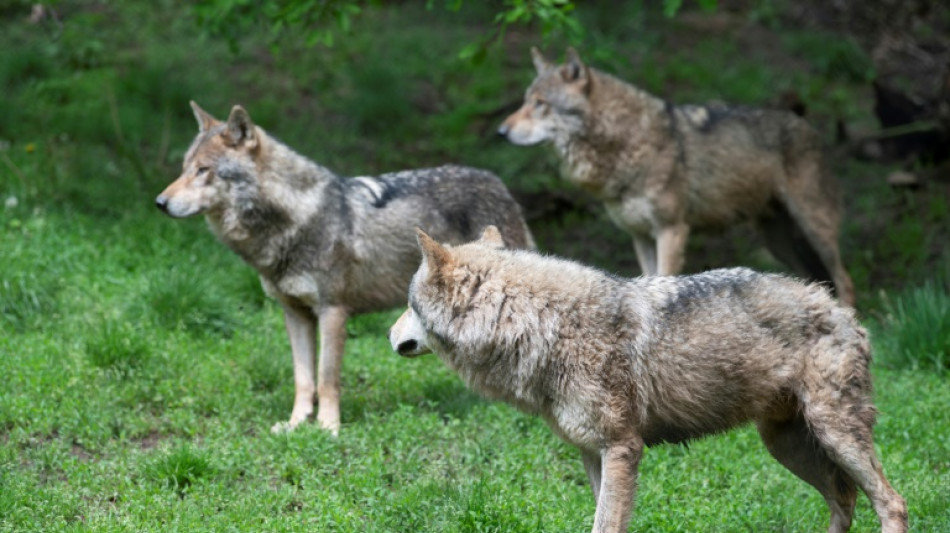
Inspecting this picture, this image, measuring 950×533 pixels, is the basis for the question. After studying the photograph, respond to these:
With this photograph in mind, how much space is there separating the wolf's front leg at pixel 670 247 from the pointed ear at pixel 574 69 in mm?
1492

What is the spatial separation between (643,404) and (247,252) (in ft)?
10.5

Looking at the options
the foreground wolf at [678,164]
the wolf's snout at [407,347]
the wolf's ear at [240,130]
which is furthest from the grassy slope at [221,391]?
the wolf's ear at [240,130]

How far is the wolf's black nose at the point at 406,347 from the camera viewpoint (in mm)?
4938

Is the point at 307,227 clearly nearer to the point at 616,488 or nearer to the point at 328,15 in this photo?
the point at 328,15

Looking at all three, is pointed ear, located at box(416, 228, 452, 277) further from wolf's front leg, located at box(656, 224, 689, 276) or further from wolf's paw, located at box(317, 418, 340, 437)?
wolf's front leg, located at box(656, 224, 689, 276)

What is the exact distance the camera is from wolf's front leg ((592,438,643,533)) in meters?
4.67

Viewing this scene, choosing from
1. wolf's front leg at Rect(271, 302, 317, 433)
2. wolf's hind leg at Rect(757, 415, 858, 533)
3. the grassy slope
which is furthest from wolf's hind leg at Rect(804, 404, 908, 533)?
wolf's front leg at Rect(271, 302, 317, 433)

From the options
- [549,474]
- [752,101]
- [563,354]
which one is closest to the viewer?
[563,354]

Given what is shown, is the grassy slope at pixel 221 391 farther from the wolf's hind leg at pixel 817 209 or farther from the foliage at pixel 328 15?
the foliage at pixel 328 15

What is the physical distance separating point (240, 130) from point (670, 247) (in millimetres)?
3968

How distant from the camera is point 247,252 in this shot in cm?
701

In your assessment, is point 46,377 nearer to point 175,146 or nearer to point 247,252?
point 247,252

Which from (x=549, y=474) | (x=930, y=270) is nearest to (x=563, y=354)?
(x=549, y=474)

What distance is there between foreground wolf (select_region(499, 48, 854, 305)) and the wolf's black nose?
4.50 m
